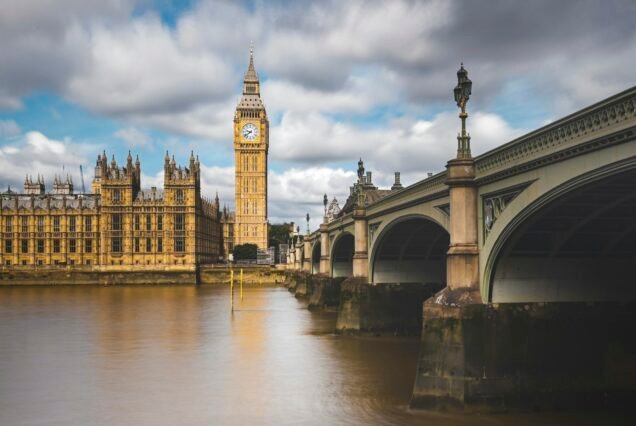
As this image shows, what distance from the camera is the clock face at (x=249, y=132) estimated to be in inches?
6826

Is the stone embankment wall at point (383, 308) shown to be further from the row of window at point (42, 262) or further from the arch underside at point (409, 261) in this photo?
the row of window at point (42, 262)

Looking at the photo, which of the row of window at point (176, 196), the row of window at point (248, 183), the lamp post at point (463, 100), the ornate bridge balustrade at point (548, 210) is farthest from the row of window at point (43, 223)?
the lamp post at point (463, 100)

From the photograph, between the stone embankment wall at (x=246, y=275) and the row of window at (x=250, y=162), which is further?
the row of window at (x=250, y=162)

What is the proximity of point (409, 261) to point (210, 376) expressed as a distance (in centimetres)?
1628

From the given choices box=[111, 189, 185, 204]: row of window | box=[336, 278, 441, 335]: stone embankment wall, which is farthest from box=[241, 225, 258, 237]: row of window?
box=[336, 278, 441, 335]: stone embankment wall

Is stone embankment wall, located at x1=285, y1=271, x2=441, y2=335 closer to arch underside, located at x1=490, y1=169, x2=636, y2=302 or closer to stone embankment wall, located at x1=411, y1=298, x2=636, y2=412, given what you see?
arch underside, located at x1=490, y1=169, x2=636, y2=302

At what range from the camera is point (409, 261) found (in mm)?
39875

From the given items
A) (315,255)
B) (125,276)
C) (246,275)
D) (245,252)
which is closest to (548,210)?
(315,255)

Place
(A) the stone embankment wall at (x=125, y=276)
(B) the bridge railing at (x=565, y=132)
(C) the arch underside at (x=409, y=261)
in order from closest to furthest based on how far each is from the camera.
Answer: (B) the bridge railing at (x=565, y=132) < (C) the arch underside at (x=409, y=261) < (A) the stone embankment wall at (x=125, y=276)

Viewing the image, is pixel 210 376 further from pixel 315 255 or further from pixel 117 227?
pixel 117 227

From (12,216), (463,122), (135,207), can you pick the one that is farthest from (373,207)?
(12,216)

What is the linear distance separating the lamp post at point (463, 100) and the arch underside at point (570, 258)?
3595mm

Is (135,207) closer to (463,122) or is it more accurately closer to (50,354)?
(50,354)

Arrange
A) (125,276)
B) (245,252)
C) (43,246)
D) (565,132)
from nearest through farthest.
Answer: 1. (565,132)
2. (125,276)
3. (43,246)
4. (245,252)
